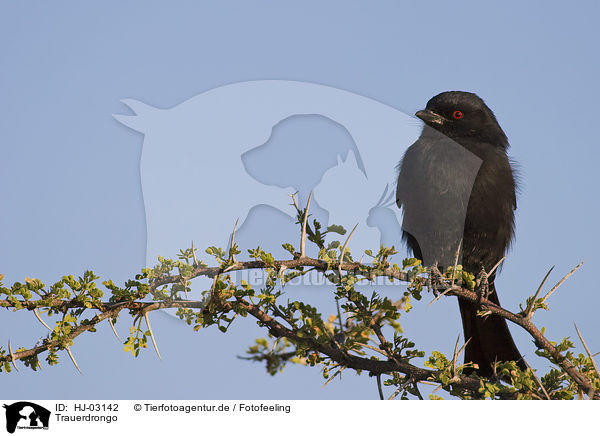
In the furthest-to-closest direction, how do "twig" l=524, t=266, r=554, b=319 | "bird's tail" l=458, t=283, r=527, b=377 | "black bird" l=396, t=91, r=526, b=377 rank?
1. "black bird" l=396, t=91, r=526, b=377
2. "bird's tail" l=458, t=283, r=527, b=377
3. "twig" l=524, t=266, r=554, b=319

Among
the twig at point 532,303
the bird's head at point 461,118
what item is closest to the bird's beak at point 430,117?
the bird's head at point 461,118

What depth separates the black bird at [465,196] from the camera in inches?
217

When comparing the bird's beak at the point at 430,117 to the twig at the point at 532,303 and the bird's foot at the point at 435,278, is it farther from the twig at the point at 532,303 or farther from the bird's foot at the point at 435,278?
the twig at the point at 532,303

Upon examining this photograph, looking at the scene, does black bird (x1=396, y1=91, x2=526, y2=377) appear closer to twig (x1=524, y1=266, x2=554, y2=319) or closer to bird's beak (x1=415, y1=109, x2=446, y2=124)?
bird's beak (x1=415, y1=109, x2=446, y2=124)

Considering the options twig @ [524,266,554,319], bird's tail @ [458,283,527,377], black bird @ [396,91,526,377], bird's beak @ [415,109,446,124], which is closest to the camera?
twig @ [524,266,554,319]

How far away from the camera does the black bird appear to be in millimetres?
5508

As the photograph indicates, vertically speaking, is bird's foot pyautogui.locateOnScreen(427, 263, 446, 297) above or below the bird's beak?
below
